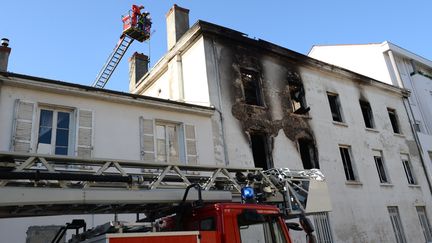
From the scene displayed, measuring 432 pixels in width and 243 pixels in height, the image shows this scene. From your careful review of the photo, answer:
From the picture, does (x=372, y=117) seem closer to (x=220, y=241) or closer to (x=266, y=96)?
(x=266, y=96)

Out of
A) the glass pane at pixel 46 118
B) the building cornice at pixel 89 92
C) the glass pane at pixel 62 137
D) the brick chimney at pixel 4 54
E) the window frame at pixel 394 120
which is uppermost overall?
the brick chimney at pixel 4 54

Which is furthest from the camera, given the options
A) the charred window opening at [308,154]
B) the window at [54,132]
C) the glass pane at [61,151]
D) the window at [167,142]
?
the charred window opening at [308,154]

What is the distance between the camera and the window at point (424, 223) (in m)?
Result: 17.5

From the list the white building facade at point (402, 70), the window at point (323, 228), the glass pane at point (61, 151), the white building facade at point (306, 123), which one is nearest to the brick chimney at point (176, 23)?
the white building facade at point (306, 123)

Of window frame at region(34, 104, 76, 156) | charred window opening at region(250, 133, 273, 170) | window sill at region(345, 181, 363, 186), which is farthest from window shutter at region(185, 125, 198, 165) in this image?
window sill at region(345, 181, 363, 186)

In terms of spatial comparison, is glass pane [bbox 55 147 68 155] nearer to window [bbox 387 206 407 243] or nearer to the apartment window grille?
window [bbox 387 206 407 243]

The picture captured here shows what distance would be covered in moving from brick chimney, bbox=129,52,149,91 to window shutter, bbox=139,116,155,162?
7.90 m

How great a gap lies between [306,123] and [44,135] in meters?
9.81

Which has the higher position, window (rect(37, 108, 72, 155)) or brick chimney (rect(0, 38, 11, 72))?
brick chimney (rect(0, 38, 11, 72))

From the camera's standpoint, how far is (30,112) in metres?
9.91

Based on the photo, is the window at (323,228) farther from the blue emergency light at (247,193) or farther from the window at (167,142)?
the blue emergency light at (247,193)

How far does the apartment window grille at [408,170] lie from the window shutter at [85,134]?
1527 cm

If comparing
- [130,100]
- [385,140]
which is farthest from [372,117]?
[130,100]

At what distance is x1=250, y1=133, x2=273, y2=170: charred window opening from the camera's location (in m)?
13.6
